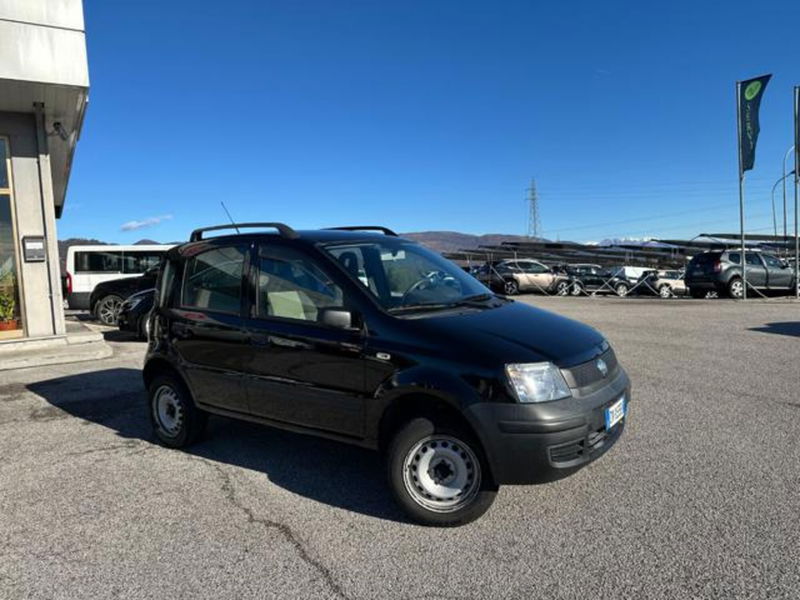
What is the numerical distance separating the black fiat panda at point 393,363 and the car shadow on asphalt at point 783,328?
28.8 feet

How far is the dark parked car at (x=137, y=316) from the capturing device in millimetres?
11500

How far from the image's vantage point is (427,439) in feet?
11.3

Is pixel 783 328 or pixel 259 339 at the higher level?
pixel 259 339

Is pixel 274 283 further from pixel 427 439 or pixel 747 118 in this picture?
pixel 747 118

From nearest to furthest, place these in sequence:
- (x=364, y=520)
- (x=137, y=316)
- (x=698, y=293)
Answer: (x=364, y=520)
(x=137, y=316)
(x=698, y=293)

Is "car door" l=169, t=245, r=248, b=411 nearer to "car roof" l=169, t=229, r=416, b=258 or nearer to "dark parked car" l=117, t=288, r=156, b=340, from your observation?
"car roof" l=169, t=229, r=416, b=258

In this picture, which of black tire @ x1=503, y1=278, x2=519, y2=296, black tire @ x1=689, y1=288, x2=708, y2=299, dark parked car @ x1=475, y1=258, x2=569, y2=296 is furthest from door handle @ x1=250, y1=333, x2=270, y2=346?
black tire @ x1=503, y1=278, x2=519, y2=296

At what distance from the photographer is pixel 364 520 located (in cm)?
355

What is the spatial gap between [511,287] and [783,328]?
1595 cm

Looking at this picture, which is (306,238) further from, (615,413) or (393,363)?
(615,413)

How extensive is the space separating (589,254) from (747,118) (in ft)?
114

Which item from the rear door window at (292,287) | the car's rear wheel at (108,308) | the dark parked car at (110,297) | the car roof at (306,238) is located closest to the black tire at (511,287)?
the dark parked car at (110,297)

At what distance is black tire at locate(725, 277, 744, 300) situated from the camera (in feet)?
67.6

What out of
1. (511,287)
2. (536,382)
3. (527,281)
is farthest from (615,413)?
(527,281)
